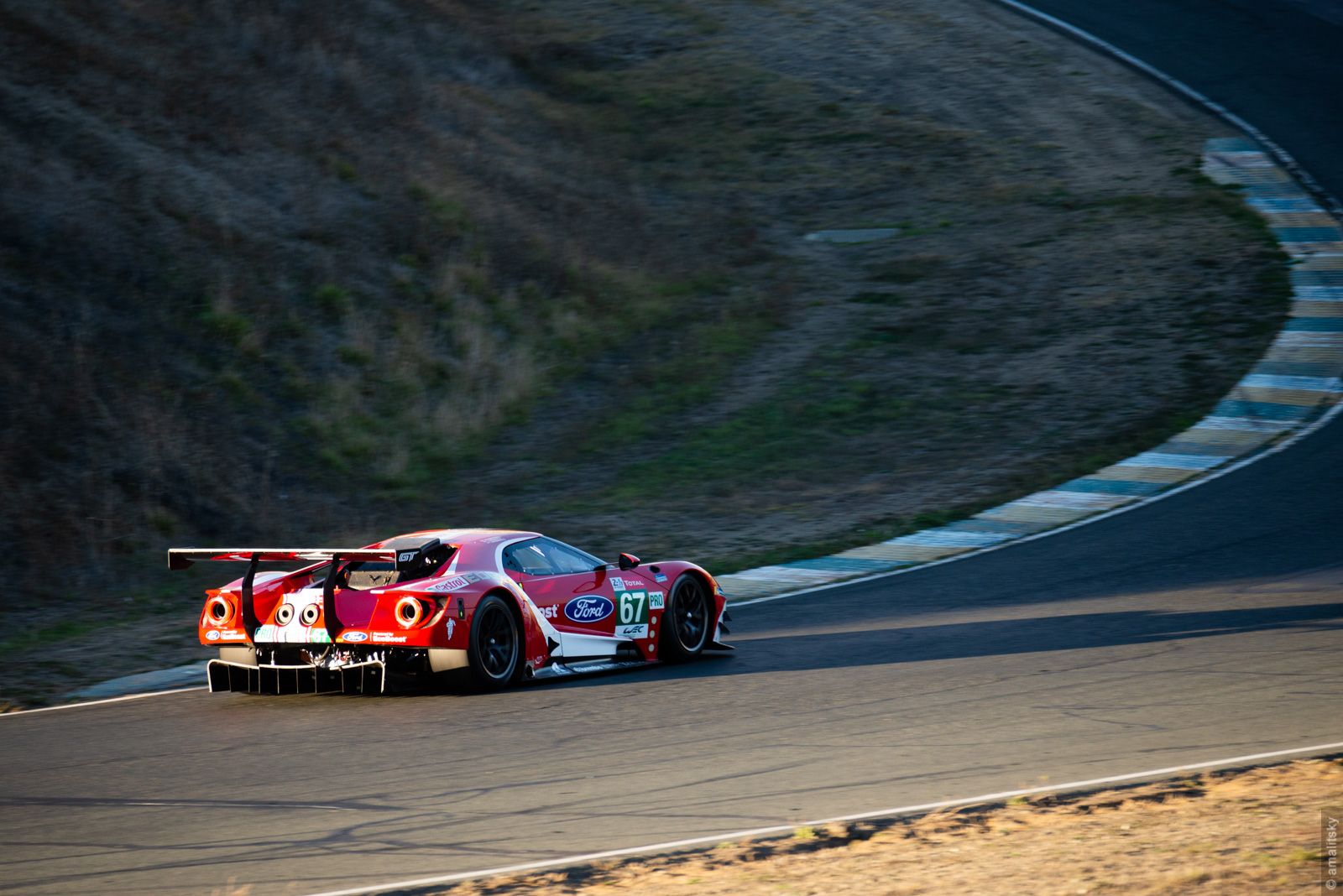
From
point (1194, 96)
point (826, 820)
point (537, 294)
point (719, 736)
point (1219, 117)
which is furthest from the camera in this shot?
point (1194, 96)

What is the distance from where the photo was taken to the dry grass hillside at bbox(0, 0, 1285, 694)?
56.2 ft

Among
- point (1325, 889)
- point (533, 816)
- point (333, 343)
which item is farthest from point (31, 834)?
point (333, 343)

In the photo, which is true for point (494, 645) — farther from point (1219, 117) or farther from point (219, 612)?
point (1219, 117)

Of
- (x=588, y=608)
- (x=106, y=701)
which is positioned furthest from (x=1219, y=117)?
(x=106, y=701)

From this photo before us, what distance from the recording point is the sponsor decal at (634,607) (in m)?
10.9

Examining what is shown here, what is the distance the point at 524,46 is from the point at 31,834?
30.3 meters

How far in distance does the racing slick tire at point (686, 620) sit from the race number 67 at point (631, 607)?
0.22 meters

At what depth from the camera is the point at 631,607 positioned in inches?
429

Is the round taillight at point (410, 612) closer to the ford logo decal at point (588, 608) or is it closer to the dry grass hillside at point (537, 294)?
the ford logo decal at point (588, 608)

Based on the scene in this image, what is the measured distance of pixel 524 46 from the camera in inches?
1377

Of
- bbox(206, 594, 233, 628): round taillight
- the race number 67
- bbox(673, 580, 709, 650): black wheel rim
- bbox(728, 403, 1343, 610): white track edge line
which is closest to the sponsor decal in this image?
the race number 67

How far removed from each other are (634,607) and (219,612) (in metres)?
2.92

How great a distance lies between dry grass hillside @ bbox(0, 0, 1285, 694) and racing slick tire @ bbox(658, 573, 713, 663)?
3.82 m

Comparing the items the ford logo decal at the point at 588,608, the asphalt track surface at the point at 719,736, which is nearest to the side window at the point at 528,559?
the ford logo decal at the point at 588,608
